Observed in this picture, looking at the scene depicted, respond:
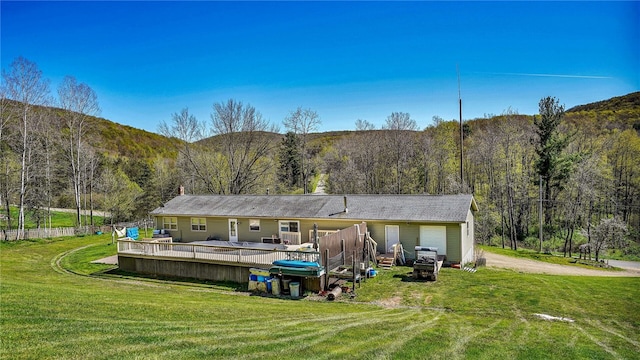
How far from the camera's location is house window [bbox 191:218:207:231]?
23581 millimetres

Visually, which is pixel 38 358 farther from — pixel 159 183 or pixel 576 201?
pixel 159 183

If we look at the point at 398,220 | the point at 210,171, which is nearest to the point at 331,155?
the point at 210,171

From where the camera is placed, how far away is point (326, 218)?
20.2 meters

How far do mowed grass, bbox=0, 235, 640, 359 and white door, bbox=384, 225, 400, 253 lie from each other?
4.33 metres

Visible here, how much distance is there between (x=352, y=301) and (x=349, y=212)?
781 centimetres

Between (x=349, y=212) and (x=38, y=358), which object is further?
(x=349, y=212)

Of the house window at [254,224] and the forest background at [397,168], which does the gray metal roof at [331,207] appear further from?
the forest background at [397,168]

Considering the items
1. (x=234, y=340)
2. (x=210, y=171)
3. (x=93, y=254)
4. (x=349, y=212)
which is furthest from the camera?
(x=210, y=171)

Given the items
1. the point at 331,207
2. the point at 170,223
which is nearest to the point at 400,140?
the point at 331,207

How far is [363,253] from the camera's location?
57.6ft

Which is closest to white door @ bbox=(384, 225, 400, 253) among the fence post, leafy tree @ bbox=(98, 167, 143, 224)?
the fence post

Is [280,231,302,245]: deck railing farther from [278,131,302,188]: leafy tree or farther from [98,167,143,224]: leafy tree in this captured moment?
[278,131,302,188]: leafy tree

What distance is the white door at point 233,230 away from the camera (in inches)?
889

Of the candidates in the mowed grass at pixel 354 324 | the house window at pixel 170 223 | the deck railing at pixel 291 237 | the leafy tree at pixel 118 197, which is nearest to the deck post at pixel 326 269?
the mowed grass at pixel 354 324
